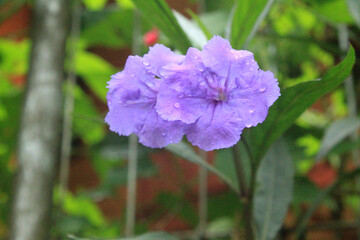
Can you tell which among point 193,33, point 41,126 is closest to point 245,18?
point 193,33

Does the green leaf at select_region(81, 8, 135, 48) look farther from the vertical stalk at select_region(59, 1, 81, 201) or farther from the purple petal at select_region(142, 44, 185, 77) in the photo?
the purple petal at select_region(142, 44, 185, 77)

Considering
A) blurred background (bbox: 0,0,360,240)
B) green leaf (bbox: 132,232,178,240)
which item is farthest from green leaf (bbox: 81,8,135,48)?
green leaf (bbox: 132,232,178,240)

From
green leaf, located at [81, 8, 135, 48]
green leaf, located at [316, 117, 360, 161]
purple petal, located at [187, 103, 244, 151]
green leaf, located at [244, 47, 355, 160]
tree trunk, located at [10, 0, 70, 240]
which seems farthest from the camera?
green leaf, located at [81, 8, 135, 48]

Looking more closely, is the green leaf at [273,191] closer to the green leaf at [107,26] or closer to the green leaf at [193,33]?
the green leaf at [193,33]

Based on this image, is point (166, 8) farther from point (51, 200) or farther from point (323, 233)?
point (323, 233)

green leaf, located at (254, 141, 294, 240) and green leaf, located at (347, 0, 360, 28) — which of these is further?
green leaf, located at (347, 0, 360, 28)

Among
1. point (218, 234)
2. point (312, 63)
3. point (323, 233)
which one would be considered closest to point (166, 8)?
point (218, 234)

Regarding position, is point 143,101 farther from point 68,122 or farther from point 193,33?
point 68,122
